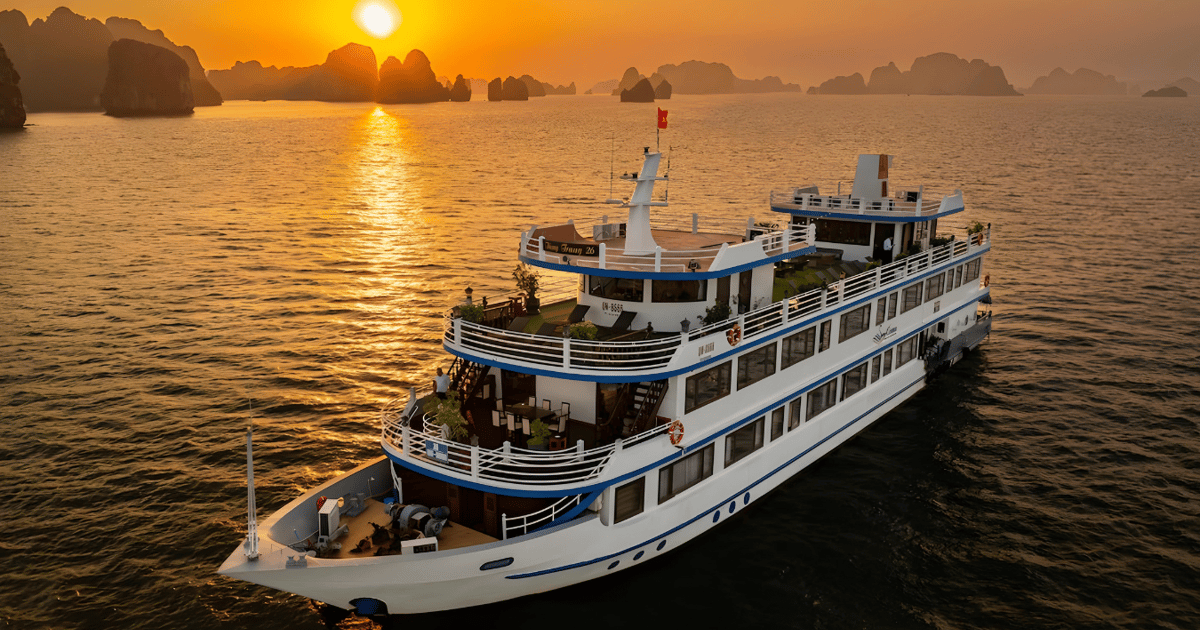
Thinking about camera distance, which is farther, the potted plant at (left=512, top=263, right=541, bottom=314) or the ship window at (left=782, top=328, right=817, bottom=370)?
the ship window at (left=782, top=328, right=817, bottom=370)

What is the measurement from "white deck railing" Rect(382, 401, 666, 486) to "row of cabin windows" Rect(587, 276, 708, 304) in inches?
174

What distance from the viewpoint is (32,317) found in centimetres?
4550

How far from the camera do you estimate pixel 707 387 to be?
2167 centimetres

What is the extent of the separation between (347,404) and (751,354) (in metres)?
19.1

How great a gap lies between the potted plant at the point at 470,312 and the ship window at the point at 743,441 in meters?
7.89

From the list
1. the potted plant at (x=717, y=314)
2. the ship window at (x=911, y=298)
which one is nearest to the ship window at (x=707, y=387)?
the potted plant at (x=717, y=314)

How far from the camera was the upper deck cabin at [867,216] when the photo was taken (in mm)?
33594

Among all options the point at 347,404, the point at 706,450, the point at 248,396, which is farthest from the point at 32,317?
the point at 706,450

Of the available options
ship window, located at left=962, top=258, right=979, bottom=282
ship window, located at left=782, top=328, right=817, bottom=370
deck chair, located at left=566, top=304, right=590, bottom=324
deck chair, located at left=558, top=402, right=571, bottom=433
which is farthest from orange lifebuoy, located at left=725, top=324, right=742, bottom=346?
ship window, located at left=962, top=258, right=979, bottom=282

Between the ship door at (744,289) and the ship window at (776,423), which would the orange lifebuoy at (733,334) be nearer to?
the ship door at (744,289)

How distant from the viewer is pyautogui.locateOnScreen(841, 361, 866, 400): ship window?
2841cm

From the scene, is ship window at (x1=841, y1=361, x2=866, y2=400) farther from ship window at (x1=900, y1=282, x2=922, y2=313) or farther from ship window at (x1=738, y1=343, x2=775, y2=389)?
ship window at (x1=738, y1=343, x2=775, y2=389)

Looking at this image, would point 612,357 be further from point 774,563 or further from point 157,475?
point 157,475

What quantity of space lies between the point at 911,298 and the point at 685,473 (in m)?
15.6
